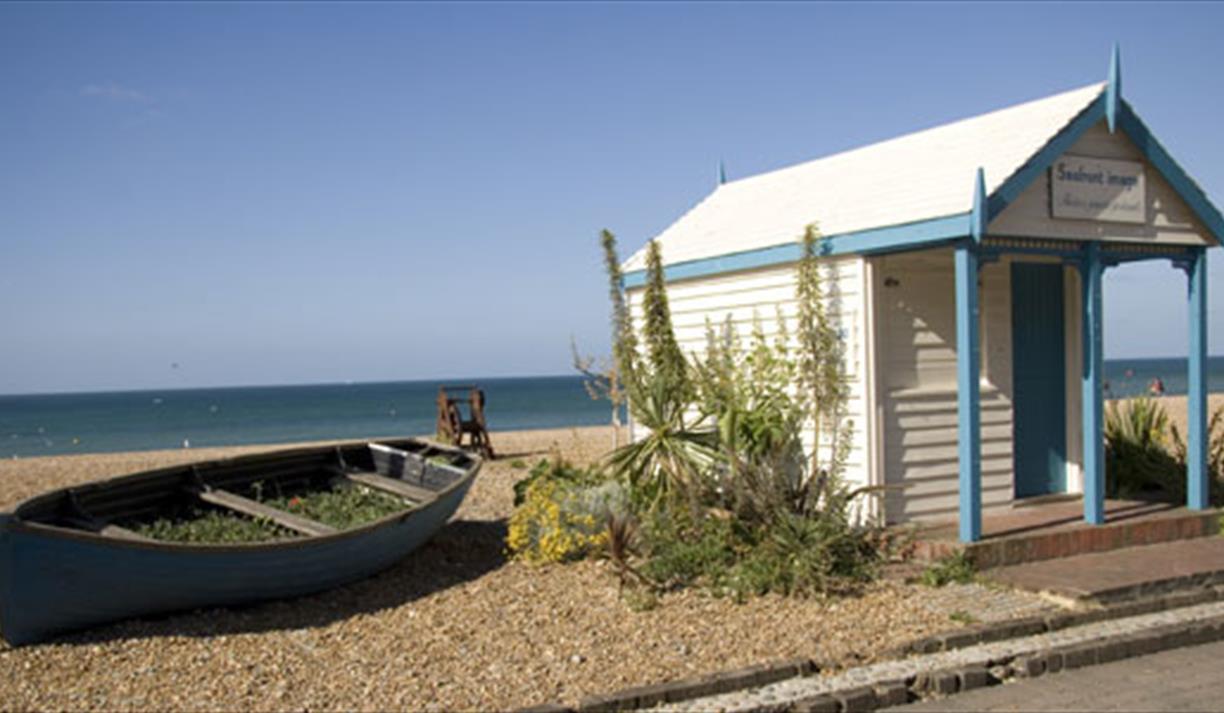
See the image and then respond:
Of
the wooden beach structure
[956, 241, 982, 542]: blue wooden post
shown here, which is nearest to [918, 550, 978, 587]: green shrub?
[956, 241, 982, 542]: blue wooden post

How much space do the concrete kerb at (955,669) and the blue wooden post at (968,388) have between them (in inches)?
51.9

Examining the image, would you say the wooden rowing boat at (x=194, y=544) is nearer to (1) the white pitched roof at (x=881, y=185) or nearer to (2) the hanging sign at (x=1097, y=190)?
(1) the white pitched roof at (x=881, y=185)

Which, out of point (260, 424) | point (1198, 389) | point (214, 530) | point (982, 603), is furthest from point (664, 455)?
point (260, 424)

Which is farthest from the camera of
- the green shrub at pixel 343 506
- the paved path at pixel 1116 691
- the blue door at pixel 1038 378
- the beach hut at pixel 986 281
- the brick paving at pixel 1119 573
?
the blue door at pixel 1038 378

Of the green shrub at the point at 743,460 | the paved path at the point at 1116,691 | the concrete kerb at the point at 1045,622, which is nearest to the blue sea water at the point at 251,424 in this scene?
the green shrub at the point at 743,460

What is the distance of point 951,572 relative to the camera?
773cm

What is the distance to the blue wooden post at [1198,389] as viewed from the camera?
9625 mm

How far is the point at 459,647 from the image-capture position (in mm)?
6484

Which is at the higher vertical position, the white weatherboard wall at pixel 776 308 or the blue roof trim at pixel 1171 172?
the blue roof trim at pixel 1171 172

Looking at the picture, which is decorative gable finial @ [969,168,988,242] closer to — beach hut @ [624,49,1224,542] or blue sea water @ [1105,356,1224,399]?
beach hut @ [624,49,1224,542]

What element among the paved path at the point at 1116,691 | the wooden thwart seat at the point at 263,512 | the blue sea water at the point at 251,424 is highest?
the wooden thwart seat at the point at 263,512

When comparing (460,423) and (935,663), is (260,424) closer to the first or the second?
(460,423)

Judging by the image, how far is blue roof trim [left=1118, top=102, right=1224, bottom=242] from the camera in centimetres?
892

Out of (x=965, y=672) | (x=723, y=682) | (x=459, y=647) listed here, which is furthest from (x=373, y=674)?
(x=965, y=672)
